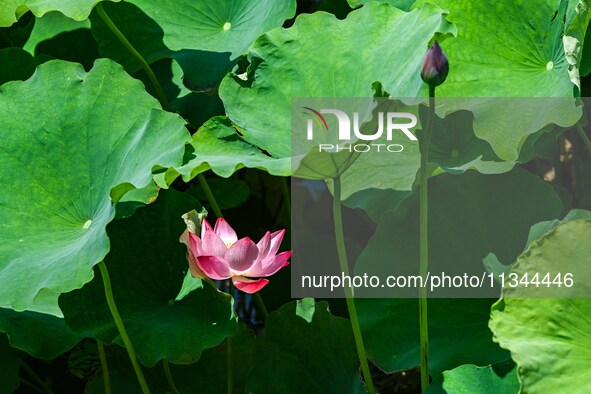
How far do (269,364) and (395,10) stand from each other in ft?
2.06

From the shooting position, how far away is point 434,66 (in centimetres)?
121

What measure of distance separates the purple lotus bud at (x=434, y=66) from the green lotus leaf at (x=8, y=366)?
98cm

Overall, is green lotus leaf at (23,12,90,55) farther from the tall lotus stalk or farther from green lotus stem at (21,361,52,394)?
the tall lotus stalk

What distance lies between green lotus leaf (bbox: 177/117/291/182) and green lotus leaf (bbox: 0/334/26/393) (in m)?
0.57

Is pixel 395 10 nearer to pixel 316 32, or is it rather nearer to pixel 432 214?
pixel 316 32

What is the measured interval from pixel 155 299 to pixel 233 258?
283mm

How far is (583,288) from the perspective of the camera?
1253 millimetres

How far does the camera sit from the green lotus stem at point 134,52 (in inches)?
70.1

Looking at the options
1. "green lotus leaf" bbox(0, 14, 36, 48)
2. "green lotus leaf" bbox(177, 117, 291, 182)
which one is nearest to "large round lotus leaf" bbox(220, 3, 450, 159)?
"green lotus leaf" bbox(177, 117, 291, 182)

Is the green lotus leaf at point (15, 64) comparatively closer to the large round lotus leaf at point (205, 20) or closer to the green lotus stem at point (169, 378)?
the large round lotus leaf at point (205, 20)

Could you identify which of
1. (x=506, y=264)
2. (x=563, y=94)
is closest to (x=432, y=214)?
(x=506, y=264)

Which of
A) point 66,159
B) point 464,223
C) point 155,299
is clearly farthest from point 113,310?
point 464,223

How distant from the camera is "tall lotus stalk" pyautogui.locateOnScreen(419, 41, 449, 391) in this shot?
1212 mm

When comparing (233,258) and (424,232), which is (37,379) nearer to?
(233,258)
